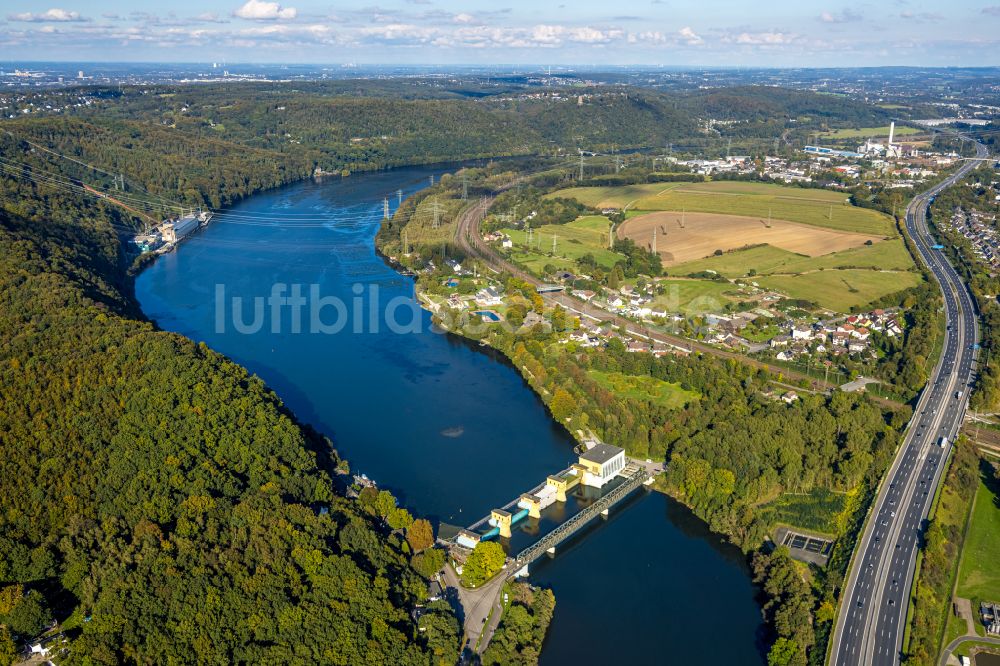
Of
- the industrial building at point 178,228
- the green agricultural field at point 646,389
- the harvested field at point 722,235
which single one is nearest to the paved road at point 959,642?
the green agricultural field at point 646,389

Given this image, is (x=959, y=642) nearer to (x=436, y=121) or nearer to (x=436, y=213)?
(x=436, y=213)

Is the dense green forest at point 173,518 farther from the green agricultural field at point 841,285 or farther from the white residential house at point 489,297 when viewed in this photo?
the green agricultural field at point 841,285

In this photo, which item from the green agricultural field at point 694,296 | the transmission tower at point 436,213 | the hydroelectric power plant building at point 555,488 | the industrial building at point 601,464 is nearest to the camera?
the hydroelectric power plant building at point 555,488

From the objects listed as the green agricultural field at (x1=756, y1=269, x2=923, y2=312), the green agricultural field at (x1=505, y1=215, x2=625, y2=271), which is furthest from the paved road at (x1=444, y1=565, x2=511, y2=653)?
the green agricultural field at (x1=505, y1=215, x2=625, y2=271)

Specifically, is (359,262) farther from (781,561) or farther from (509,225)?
(781,561)

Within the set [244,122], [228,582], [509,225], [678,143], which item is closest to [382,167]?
[244,122]

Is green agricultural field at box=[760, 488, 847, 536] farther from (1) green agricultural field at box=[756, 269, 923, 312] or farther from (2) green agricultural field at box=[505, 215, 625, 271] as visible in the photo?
(2) green agricultural field at box=[505, 215, 625, 271]

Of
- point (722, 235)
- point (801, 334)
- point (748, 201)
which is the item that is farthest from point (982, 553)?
point (748, 201)
